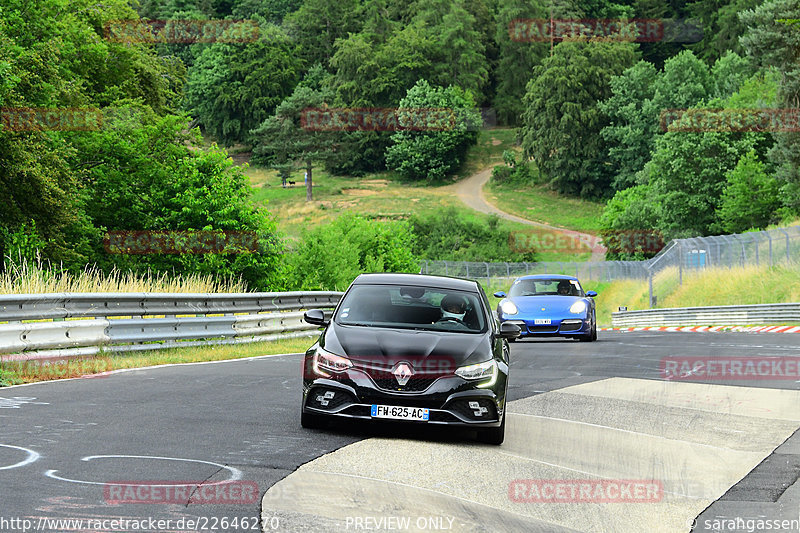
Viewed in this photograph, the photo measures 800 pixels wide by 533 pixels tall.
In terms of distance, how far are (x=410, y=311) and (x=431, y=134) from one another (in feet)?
409

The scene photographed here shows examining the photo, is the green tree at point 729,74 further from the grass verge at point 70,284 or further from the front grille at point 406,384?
the front grille at point 406,384

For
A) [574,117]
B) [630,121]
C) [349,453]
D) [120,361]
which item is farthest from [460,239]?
[349,453]

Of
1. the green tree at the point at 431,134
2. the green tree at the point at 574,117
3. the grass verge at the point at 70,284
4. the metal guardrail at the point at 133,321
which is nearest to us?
the metal guardrail at the point at 133,321

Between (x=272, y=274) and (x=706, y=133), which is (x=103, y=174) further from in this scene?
(x=706, y=133)

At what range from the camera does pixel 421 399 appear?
8.71 m

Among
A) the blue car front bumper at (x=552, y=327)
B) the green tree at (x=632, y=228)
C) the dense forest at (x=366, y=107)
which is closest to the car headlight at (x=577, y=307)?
the blue car front bumper at (x=552, y=327)

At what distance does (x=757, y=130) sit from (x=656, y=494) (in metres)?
67.5

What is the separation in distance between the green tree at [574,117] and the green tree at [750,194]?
160 feet

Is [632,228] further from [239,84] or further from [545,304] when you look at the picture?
[239,84]

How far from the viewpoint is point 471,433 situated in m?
9.59


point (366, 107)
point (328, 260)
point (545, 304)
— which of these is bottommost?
point (328, 260)

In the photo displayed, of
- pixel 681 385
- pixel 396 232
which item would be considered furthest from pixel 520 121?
pixel 681 385

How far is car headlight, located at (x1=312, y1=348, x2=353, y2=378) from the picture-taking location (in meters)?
8.92

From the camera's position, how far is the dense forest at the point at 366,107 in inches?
1459
